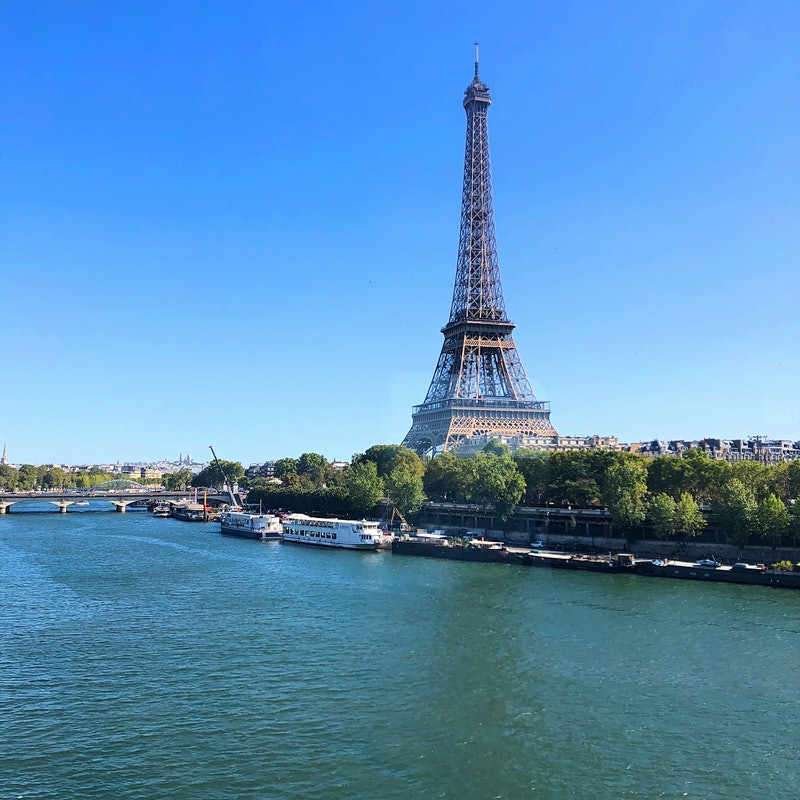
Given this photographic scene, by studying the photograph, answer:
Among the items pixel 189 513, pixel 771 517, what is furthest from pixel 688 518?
pixel 189 513

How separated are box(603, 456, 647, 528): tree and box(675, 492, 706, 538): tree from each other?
8.98 ft

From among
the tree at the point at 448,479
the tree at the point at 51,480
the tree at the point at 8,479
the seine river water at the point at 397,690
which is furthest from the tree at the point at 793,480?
the tree at the point at 51,480

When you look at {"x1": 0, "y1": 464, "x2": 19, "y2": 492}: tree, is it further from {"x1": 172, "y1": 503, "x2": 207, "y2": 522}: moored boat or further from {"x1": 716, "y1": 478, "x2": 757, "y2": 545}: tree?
{"x1": 716, "y1": 478, "x2": 757, "y2": 545}: tree

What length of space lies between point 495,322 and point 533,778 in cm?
8289

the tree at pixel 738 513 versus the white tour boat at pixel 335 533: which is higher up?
the tree at pixel 738 513

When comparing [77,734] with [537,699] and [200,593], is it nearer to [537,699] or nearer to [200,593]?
[537,699]

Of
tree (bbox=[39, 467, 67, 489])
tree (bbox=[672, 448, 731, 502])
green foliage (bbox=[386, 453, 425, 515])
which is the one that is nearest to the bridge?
tree (bbox=[39, 467, 67, 489])

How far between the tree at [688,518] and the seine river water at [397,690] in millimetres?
9971

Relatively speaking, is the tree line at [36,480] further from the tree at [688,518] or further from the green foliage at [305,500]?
the tree at [688,518]

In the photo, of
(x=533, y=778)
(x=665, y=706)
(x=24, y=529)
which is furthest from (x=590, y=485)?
(x=24, y=529)

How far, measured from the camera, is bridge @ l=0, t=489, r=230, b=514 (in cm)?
10738

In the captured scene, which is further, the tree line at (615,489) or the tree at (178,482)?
the tree at (178,482)

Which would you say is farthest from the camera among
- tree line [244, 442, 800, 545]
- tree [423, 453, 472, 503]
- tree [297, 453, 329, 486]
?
tree [297, 453, 329, 486]

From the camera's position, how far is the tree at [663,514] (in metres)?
54.9
